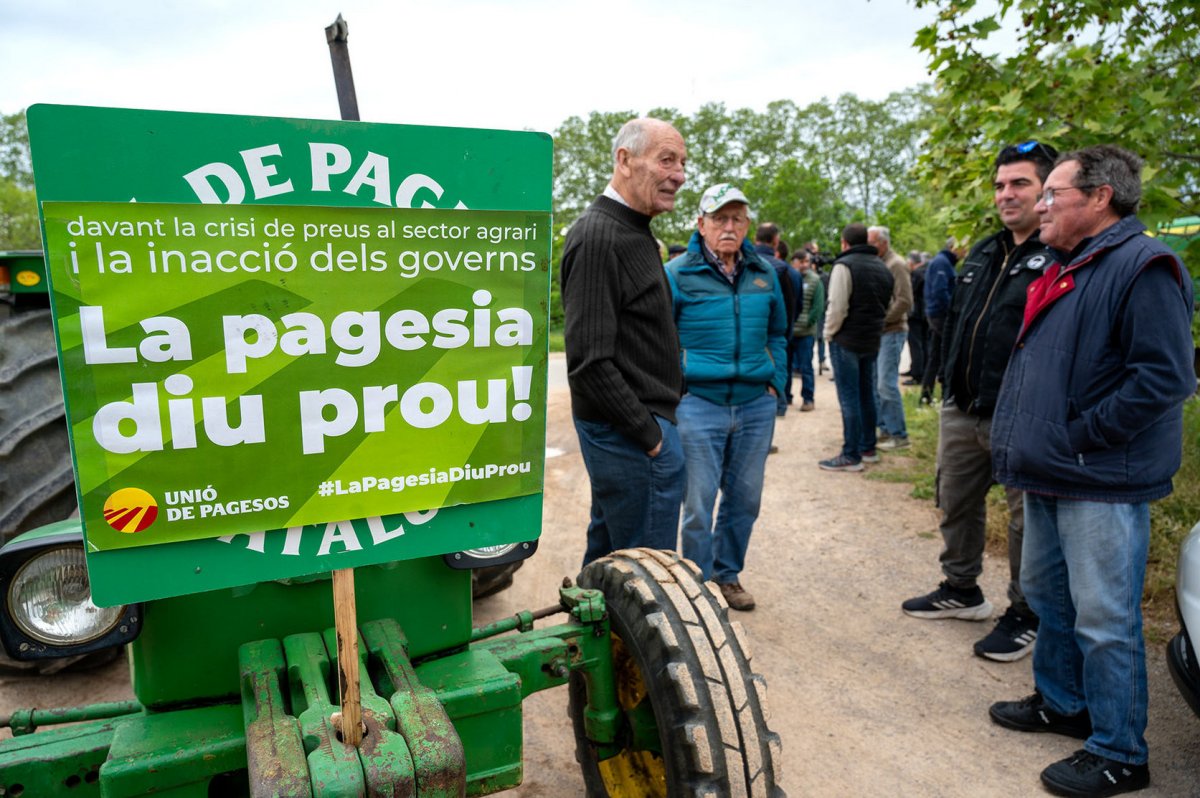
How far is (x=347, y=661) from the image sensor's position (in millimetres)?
1632

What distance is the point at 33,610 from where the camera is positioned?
1888 mm

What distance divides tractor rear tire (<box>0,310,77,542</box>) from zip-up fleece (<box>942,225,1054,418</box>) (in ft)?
12.6

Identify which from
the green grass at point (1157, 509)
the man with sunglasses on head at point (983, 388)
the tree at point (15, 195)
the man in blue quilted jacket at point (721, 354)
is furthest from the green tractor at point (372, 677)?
the tree at point (15, 195)

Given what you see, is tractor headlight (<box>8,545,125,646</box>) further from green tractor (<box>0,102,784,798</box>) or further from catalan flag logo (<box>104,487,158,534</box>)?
catalan flag logo (<box>104,487,158,534</box>)

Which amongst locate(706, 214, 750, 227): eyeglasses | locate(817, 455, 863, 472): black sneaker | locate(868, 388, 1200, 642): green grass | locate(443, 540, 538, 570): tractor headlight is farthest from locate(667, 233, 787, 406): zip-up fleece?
locate(817, 455, 863, 472): black sneaker

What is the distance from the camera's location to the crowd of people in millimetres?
2840

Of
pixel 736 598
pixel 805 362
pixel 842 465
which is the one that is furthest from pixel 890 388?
pixel 736 598

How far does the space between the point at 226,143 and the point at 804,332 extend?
27.6 feet

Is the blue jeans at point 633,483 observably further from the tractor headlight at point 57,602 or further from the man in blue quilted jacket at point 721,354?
the tractor headlight at point 57,602

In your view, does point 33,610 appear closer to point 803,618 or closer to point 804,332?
point 803,618

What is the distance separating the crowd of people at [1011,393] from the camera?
9.32 ft

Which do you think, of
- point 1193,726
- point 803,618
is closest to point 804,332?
point 803,618

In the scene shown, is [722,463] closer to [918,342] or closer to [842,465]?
[842,465]

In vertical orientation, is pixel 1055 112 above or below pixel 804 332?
above
